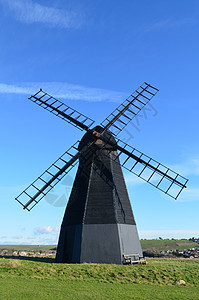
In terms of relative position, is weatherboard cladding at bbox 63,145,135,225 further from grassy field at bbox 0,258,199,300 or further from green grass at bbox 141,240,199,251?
green grass at bbox 141,240,199,251

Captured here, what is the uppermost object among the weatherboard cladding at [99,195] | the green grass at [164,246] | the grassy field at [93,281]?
the weatherboard cladding at [99,195]

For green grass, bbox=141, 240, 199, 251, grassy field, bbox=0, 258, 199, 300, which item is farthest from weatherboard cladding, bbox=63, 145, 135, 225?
green grass, bbox=141, 240, 199, 251

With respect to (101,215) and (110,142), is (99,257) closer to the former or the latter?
(101,215)

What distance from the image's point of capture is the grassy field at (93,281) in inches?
540

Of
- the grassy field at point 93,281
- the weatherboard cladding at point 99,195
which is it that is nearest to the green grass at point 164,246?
the weatherboard cladding at point 99,195

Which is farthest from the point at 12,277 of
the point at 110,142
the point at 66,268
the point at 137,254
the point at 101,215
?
the point at 110,142

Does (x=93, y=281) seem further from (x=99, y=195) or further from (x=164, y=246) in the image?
(x=164, y=246)

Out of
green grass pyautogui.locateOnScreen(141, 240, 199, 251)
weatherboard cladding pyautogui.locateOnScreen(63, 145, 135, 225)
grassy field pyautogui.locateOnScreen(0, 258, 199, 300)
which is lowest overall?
grassy field pyautogui.locateOnScreen(0, 258, 199, 300)

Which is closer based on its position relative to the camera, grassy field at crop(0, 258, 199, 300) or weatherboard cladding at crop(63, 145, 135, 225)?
grassy field at crop(0, 258, 199, 300)

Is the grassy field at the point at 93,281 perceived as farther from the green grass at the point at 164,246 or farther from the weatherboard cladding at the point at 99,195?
the green grass at the point at 164,246

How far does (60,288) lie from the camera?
14656 mm

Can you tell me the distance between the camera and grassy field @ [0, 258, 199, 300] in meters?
13.7

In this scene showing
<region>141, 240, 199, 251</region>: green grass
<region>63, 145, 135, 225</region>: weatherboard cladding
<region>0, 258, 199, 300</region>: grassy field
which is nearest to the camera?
<region>0, 258, 199, 300</region>: grassy field

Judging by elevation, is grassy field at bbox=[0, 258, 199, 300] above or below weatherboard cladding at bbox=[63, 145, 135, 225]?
below
